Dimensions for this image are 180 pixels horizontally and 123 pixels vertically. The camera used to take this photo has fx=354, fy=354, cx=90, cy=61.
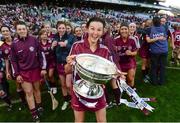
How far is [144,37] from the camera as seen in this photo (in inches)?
380

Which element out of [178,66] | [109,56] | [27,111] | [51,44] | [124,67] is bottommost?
[178,66]

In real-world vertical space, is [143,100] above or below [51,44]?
below

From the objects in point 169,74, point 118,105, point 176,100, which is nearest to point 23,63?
point 118,105

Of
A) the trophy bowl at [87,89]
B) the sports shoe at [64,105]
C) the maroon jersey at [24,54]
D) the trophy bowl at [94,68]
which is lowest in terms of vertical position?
the sports shoe at [64,105]

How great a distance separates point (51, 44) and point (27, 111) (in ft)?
5.03

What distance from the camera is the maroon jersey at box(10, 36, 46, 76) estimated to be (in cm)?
638

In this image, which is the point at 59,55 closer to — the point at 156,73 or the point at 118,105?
the point at 118,105

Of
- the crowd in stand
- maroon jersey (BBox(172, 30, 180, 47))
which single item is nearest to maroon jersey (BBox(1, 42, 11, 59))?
the crowd in stand

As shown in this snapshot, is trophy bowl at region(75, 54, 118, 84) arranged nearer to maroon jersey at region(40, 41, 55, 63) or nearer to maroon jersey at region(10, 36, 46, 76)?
maroon jersey at region(10, 36, 46, 76)

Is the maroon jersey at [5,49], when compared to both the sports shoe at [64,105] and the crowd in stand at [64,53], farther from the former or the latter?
the sports shoe at [64,105]

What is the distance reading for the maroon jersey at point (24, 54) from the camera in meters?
6.38

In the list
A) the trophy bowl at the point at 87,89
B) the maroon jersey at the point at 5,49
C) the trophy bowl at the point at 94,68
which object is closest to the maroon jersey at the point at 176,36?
the maroon jersey at the point at 5,49

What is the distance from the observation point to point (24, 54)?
6379 millimetres

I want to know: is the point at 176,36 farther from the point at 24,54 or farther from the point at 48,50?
the point at 24,54
